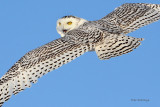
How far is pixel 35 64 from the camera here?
13.1 meters

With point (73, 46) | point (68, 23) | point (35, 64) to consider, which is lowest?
point (35, 64)

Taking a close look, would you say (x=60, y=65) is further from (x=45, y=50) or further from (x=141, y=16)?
(x=141, y=16)

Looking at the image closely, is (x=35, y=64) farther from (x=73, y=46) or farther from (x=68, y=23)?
(x=68, y=23)

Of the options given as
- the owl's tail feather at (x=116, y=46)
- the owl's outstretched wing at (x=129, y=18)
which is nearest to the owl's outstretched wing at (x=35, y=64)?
the owl's tail feather at (x=116, y=46)

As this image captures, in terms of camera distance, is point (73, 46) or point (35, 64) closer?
point (35, 64)

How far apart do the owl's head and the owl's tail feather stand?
1588 mm

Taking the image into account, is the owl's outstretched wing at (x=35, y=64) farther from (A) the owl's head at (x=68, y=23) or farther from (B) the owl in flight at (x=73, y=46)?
(A) the owl's head at (x=68, y=23)

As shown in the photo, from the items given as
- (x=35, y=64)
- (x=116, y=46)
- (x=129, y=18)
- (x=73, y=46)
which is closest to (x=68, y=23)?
(x=129, y=18)

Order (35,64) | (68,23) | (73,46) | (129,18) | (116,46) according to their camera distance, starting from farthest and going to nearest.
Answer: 1. (129,18)
2. (68,23)
3. (116,46)
4. (73,46)
5. (35,64)

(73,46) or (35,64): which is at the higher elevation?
(73,46)

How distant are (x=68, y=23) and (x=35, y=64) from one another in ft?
8.30

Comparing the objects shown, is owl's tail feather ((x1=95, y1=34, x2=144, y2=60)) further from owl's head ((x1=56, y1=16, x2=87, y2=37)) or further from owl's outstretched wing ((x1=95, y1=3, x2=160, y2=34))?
owl's head ((x1=56, y1=16, x2=87, y2=37))

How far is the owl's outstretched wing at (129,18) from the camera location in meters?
15.0

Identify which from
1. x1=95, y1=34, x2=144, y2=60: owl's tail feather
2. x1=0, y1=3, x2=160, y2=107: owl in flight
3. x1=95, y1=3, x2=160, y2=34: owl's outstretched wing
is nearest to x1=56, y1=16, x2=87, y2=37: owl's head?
x1=0, y1=3, x2=160, y2=107: owl in flight
